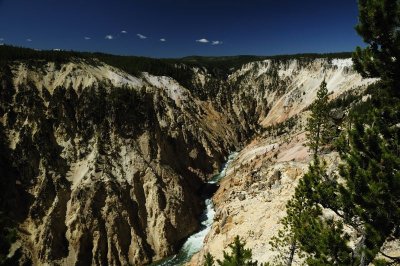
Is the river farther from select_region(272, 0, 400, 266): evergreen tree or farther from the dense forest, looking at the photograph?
select_region(272, 0, 400, 266): evergreen tree

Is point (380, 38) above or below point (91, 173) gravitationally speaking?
above

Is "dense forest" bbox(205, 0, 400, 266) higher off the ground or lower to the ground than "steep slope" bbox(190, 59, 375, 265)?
higher

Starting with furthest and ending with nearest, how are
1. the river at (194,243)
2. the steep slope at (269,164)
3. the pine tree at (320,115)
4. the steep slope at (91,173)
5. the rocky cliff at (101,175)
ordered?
the river at (194,243) → the steep slope at (91,173) → the rocky cliff at (101,175) → the pine tree at (320,115) → the steep slope at (269,164)

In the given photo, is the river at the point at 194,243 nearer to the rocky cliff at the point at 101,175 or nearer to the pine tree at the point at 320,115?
the rocky cliff at the point at 101,175

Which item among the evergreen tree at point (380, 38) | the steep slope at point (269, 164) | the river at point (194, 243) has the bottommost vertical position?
the river at point (194, 243)

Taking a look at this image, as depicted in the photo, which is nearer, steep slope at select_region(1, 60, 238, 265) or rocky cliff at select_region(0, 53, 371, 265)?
rocky cliff at select_region(0, 53, 371, 265)

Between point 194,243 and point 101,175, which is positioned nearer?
point 194,243

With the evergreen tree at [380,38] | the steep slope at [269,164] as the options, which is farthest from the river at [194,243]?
the evergreen tree at [380,38]

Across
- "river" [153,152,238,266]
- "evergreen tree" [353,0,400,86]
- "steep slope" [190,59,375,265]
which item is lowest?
"river" [153,152,238,266]

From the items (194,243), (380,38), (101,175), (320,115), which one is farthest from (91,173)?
(380,38)

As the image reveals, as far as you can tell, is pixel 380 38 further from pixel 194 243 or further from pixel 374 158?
pixel 194 243

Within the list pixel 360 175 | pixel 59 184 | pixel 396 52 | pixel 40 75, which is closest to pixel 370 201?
pixel 360 175

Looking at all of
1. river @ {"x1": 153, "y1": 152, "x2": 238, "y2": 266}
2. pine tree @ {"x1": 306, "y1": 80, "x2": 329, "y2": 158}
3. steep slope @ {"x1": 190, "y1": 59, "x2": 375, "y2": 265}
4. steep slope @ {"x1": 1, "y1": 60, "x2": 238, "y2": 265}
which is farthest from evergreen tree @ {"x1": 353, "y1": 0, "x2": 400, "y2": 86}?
steep slope @ {"x1": 1, "y1": 60, "x2": 238, "y2": 265}
